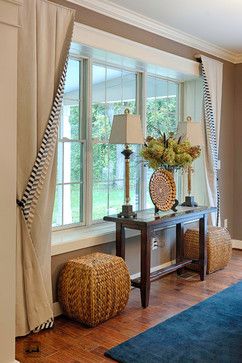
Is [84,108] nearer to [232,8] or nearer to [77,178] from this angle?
[77,178]

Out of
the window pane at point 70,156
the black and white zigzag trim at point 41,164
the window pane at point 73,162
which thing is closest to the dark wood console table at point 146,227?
the window pane at point 70,156

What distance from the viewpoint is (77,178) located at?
3.68 m

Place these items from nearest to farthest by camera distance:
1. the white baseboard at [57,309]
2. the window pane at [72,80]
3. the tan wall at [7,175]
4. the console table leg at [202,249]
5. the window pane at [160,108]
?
the tan wall at [7,175] → the white baseboard at [57,309] → the window pane at [72,80] → the console table leg at [202,249] → the window pane at [160,108]

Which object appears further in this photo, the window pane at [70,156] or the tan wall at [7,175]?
the window pane at [70,156]

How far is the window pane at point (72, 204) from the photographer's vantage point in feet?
11.8

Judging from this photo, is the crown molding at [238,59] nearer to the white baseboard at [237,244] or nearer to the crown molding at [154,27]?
the crown molding at [154,27]

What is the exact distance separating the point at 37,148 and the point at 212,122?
2.60 meters

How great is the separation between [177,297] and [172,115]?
218 cm

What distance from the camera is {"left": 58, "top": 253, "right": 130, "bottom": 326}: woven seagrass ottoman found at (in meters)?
2.96

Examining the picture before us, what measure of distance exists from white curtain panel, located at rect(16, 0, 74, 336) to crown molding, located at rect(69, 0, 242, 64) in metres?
0.57

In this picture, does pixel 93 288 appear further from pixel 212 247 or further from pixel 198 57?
pixel 198 57

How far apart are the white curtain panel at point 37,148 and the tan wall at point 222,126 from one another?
0.31 meters

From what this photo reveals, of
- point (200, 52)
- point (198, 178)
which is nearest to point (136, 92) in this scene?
point (200, 52)

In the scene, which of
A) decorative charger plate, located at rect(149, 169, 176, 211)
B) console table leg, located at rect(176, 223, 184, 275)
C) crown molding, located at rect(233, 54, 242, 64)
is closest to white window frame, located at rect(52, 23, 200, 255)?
decorative charger plate, located at rect(149, 169, 176, 211)
